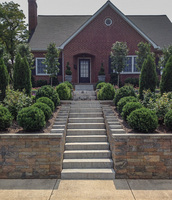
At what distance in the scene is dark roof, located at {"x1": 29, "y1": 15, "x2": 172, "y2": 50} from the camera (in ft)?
63.4

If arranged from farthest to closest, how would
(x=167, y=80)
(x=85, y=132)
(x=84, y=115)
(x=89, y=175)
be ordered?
(x=167, y=80) → (x=84, y=115) → (x=85, y=132) → (x=89, y=175)

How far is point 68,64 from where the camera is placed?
687 inches

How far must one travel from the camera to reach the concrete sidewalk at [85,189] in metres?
4.60

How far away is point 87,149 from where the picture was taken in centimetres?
649

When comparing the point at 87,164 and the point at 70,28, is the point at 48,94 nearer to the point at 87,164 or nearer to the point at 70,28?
the point at 87,164

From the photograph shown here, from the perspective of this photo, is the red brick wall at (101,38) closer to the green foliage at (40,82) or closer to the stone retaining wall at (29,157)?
the green foliage at (40,82)

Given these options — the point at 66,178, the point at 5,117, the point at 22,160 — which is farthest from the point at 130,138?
the point at 5,117

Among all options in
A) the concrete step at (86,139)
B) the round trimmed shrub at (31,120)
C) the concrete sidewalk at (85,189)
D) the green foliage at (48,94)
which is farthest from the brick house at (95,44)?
the concrete sidewalk at (85,189)

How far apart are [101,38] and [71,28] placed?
4.96m

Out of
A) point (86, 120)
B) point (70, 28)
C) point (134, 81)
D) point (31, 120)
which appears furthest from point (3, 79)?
point (70, 28)

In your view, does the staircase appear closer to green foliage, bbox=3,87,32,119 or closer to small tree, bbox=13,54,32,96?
green foliage, bbox=3,87,32,119

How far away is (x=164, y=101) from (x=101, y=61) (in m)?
11.6

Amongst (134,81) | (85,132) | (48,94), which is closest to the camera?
(85,132)

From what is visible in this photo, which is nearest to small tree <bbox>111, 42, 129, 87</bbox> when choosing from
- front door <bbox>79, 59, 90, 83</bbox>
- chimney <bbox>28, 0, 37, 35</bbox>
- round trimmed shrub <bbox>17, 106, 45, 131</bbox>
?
front door <bbox>79, 59, 90, 83</bbox>
